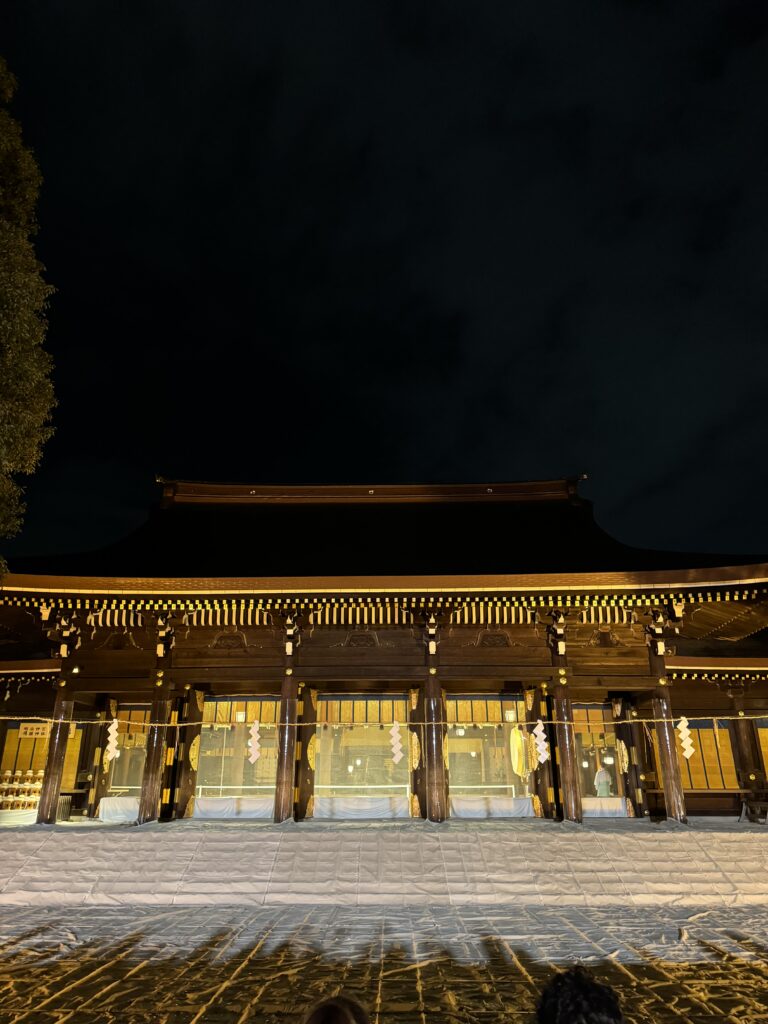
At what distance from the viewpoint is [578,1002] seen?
2.17 metres

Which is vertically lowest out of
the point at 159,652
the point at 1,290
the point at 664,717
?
the point at 664,717

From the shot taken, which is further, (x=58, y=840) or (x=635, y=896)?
(x=58, y=840)

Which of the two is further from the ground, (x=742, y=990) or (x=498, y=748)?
(x=498, y=748)

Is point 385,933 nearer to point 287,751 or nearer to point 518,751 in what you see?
point 287,751

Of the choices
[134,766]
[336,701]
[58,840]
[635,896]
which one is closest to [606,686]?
[635,896]

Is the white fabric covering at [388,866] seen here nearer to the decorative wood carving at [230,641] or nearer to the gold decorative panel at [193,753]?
the gold decorative panel at [193,753]

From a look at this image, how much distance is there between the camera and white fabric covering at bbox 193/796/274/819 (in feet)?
47.1

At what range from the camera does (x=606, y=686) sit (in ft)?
41.8

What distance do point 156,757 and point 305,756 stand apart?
3107mm

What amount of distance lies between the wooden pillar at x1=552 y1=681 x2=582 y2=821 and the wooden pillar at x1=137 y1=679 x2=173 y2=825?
311 inches

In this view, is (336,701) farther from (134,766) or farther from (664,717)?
(664,717)

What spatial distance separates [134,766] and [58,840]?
6119mm

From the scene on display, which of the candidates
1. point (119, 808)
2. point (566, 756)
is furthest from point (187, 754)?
point (566, 756)

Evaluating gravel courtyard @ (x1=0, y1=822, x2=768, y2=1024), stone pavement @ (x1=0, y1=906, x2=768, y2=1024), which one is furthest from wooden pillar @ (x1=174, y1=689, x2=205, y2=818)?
stone pavement @ (x1=0, y1=906, x2=768, y2=1024)
